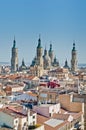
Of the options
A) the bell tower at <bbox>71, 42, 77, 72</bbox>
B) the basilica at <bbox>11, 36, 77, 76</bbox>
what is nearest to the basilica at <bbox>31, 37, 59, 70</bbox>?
the basilica at <bbox>11, 36, 77, 76</bbox>

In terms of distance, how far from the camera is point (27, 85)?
A: 65.9 meters

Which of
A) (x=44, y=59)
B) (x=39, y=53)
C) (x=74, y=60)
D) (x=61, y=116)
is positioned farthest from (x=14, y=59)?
(x=61, y=116)

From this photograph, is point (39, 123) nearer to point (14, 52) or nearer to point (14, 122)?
point (14, 122)

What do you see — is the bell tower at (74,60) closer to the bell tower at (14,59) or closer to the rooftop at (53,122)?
the bell tower at (14,59)

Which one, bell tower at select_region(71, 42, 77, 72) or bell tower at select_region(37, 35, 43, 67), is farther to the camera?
bell tower at select_region(71, 42, 77, 72)

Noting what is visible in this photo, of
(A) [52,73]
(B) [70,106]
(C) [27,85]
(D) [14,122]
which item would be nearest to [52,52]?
(A) [52,73]

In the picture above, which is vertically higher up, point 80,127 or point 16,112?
point 16,112

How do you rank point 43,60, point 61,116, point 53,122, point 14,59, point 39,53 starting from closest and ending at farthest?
point 53,122, point 61,116, point 39,53, point 43,60, point 14,59

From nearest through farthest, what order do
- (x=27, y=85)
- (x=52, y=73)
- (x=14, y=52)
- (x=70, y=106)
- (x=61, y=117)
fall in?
1. (x=61, y=117)
2. (x=70, y=106)
3. (x=27, y=85)
4. (x=52, y=73)
5. (x=14, y=52)

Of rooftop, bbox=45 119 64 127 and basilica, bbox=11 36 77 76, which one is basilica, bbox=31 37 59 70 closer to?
basilica, bbox=11 36 77 76

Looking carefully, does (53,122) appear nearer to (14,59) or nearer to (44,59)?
(44,59)

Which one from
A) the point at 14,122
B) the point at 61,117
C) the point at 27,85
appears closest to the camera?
the point at 14,122

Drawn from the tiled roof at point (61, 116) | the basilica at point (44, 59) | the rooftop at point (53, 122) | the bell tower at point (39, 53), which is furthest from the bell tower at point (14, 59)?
the rooftop at point (53, 122)

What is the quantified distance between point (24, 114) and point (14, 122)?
214 centimetres
